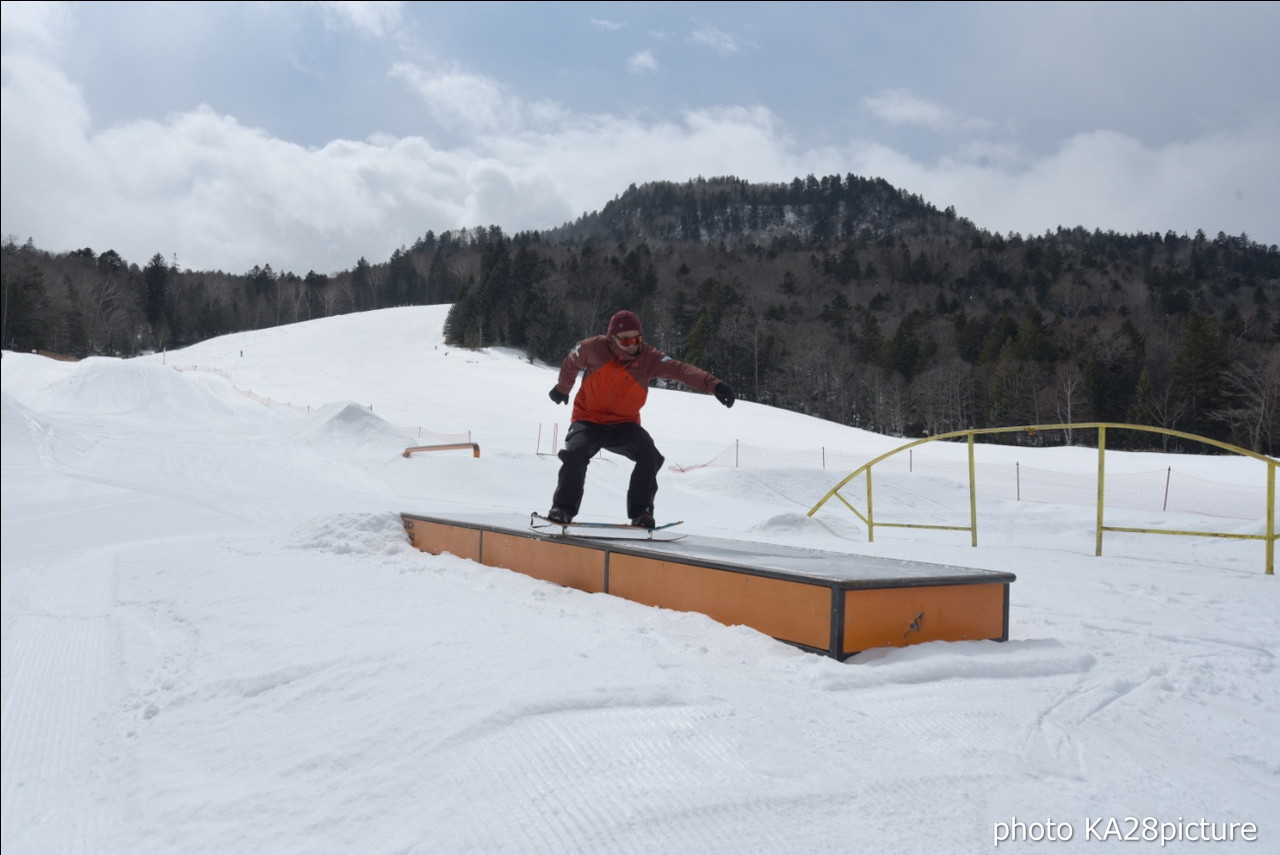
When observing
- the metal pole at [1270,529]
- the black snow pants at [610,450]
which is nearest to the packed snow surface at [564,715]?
the metal pole at [1270,529]

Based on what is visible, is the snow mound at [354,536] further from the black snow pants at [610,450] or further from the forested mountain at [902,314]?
the forested mountain at [902,314]

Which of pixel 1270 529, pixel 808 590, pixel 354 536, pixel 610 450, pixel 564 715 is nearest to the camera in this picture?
pixel 564 715

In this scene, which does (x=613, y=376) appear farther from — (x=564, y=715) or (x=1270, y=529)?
(x=1270, y=529)

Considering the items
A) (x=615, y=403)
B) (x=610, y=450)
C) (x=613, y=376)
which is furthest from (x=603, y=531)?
(x=613, y=376)

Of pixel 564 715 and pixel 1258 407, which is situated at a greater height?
pixel 1258 407

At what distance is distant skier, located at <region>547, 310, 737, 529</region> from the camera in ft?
18.6

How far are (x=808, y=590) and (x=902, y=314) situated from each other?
8705 centimetres

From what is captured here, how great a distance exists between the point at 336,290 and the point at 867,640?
119 meters

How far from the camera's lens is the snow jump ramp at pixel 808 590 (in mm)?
3402

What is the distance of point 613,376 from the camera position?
5.74 metres

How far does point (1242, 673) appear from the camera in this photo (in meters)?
3.51

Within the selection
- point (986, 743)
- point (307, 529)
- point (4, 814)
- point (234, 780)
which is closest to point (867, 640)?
point (986, 743)

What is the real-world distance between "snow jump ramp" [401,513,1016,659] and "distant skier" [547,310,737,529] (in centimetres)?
Result: 68

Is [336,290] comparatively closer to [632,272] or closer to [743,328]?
[632,272]
